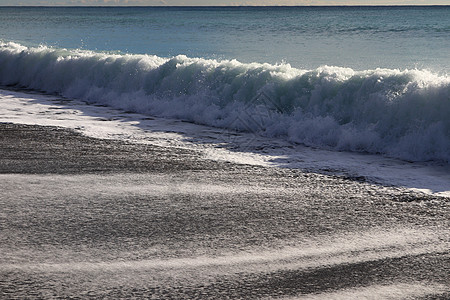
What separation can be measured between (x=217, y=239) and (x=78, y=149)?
13.8ft

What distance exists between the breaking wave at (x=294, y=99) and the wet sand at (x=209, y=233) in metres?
2.50

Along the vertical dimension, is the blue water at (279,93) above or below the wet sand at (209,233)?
above

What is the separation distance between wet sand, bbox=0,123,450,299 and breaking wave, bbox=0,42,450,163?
2.50 m

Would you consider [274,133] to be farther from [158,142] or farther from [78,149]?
[78,149]

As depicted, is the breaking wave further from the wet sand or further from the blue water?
the wet sand

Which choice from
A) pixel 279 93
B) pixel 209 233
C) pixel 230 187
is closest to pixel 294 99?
pixel 279 93

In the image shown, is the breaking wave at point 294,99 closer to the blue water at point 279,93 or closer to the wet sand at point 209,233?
the blue water at point 279,93

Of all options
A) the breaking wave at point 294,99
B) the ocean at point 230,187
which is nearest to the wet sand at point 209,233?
the ocean at point 230,187

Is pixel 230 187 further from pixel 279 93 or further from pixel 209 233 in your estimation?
pixel 279 93

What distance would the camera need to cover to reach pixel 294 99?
12117 millimetres

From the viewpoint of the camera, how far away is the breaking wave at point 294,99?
9.76 m

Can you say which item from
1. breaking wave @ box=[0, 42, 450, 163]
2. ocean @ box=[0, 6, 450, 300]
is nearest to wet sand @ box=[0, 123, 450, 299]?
ocean @ box=[0, 6, 450, 300]

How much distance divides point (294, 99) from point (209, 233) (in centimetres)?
714

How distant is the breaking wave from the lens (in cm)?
976
